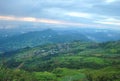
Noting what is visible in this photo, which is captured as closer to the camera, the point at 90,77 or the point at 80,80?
the point at 80,80

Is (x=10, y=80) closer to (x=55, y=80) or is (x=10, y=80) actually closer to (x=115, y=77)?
(x=55, y=80)

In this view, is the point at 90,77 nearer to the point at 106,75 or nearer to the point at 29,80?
the point at 106,75

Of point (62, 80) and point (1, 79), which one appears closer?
point (1, 79)

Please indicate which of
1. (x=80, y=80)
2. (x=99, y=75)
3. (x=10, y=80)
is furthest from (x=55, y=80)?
(x=10, y=80)

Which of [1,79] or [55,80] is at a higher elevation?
[1,79]

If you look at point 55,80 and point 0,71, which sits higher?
point 0,71

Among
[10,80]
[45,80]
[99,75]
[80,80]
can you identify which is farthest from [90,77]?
[10,80]

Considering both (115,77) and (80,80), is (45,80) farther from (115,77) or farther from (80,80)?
(115,77)

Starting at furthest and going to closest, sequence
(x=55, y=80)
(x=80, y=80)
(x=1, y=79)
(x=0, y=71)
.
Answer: (x=55, y=80)
(x=80, y=80)
(x=0, y=71)
(x=1, y=79)

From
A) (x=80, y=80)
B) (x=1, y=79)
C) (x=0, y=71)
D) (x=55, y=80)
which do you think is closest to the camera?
(x=1, y=79)
